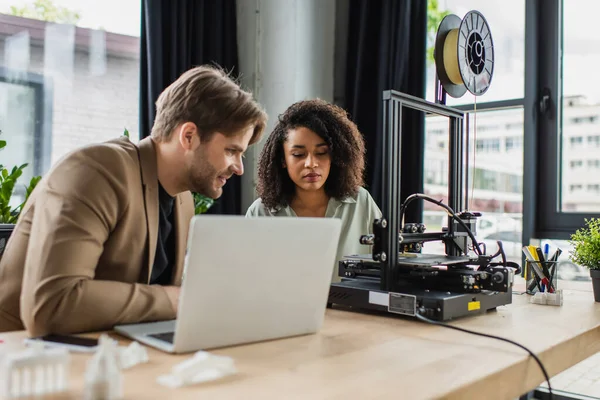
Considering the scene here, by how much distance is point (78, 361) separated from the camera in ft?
2.79

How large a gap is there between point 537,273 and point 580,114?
1.60 meters

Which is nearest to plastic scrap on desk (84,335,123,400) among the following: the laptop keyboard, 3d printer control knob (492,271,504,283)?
the laptop keyboard

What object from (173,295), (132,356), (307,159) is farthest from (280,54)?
(132,356)

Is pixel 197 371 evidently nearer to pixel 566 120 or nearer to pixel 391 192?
pixel 391 192

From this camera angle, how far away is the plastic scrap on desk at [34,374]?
0.67 meters

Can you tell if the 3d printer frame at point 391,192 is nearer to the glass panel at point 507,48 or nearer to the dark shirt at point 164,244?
the dark shirt at point 164,244

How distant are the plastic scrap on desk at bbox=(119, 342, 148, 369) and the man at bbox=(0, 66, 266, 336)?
0.20 metres

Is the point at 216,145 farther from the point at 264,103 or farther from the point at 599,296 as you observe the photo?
the point at 264,103

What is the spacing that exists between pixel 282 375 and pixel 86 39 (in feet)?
8.93

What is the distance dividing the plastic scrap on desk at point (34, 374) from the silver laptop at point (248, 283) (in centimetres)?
20

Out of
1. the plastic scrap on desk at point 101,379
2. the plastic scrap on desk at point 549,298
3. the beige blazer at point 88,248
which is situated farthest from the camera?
the plastic scrap on desk at point 549,298

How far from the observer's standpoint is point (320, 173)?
80.4 inches

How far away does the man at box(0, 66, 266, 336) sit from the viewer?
1041 millimetres

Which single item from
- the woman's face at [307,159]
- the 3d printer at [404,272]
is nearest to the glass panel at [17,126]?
the woman's face at [307,159]
